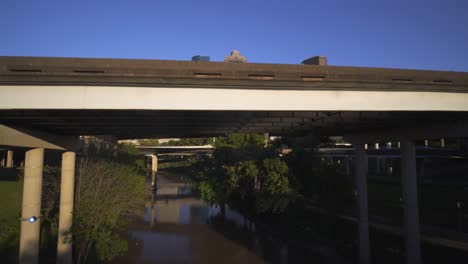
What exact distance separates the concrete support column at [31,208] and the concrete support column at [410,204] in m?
16.4

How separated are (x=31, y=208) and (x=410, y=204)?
16950mm

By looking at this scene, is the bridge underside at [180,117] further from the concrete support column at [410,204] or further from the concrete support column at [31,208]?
the concrete support column at [410,204]

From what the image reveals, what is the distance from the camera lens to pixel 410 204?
682 inches

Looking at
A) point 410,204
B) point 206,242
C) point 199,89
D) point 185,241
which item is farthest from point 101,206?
point 410,204

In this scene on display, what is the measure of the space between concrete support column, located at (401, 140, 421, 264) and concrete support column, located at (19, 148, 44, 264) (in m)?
16.4

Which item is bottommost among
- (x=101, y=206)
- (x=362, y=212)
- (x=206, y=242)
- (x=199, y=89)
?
(x=206, y=242)

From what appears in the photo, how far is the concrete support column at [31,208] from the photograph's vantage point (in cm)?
1282

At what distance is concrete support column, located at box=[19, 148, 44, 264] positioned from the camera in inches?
505

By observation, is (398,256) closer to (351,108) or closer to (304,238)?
(304,238)

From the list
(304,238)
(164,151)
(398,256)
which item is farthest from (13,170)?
(398,256)

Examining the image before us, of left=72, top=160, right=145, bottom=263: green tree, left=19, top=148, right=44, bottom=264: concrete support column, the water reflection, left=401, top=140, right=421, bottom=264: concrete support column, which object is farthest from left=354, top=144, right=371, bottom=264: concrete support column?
left=19, top=148, right=44, bottom=264: concrete support column

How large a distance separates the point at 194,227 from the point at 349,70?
24561 millimetres

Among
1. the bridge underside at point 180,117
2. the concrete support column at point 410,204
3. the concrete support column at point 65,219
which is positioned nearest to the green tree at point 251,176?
the concrete support column at point 410,204

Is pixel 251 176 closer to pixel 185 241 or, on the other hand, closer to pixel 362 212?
pixel 185 241
